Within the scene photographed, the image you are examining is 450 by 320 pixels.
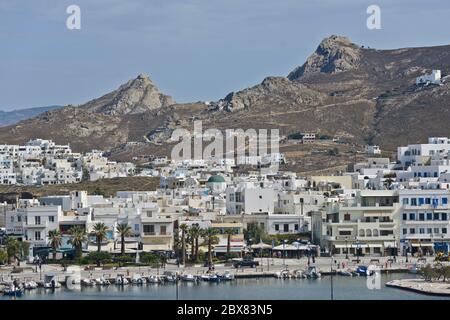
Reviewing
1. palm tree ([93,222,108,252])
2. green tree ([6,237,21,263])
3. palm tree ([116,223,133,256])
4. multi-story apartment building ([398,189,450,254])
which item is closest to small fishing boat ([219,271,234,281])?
palm tree ([116,223,133,256])

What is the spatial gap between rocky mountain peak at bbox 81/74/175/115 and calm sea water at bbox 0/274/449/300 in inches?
4852

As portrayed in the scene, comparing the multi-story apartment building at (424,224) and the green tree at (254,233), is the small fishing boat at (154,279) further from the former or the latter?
the multi-story apartment building at (424,224)

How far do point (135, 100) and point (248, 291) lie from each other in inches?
5210

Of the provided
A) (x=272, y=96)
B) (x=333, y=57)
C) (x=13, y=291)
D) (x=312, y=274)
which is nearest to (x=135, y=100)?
(x=333, y=57)

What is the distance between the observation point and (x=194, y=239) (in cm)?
3622

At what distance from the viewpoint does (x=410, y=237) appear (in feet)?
126

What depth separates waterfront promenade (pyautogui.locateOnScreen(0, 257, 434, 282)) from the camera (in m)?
33.2

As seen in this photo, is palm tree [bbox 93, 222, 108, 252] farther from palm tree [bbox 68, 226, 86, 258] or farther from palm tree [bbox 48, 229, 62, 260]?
palm tree [bbox 48, 229, 62, 260]

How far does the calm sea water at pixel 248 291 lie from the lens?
27844mm

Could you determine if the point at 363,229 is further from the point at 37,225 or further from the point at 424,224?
the point at 37,225

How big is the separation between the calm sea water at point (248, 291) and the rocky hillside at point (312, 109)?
2501 inches

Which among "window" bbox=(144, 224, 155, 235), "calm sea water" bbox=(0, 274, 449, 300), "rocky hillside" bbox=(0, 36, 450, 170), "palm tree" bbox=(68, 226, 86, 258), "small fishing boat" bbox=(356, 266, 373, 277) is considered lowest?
"calm sea water" bbox=(0, 274, 449, 300)
